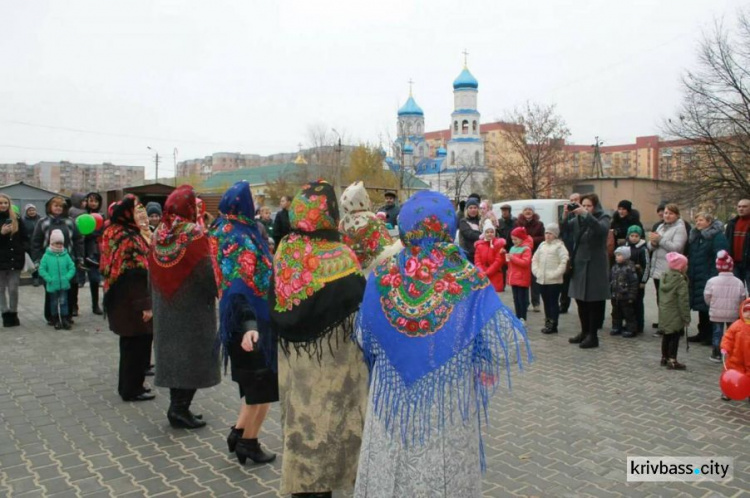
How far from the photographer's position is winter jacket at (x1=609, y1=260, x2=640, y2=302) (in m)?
8.21

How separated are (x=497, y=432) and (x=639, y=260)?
5007 millimetres

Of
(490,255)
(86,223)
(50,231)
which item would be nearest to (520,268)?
(490,255)

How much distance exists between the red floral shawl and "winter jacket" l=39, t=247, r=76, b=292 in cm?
517

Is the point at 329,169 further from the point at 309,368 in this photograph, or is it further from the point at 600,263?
the point at 309,368

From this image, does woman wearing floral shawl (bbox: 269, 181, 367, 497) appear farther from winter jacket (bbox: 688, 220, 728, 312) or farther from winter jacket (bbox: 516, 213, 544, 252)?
winter jacket (bbox: 516, 213, 544, 252)

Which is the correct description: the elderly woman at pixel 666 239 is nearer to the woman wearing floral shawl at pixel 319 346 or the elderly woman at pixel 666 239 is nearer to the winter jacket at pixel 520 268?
the winter jacket at pixel 520 268

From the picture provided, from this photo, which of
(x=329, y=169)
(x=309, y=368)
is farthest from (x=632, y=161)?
(x=309, y=368)

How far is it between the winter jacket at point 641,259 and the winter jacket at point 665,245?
147 mm

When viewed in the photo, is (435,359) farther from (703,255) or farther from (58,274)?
(58,274)

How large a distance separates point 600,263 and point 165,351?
5.57m

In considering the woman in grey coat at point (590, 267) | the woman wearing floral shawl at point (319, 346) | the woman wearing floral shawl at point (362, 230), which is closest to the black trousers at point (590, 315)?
the woman in grey coat at point (590, 267)

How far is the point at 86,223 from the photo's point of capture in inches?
354

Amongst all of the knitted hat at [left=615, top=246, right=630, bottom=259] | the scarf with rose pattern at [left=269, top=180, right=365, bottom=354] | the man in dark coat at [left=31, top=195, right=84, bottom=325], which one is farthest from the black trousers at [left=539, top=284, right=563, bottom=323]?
the man in dark coat at [left=31, top=195, right=84, bottom=325]

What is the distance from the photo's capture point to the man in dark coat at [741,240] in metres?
7.56
